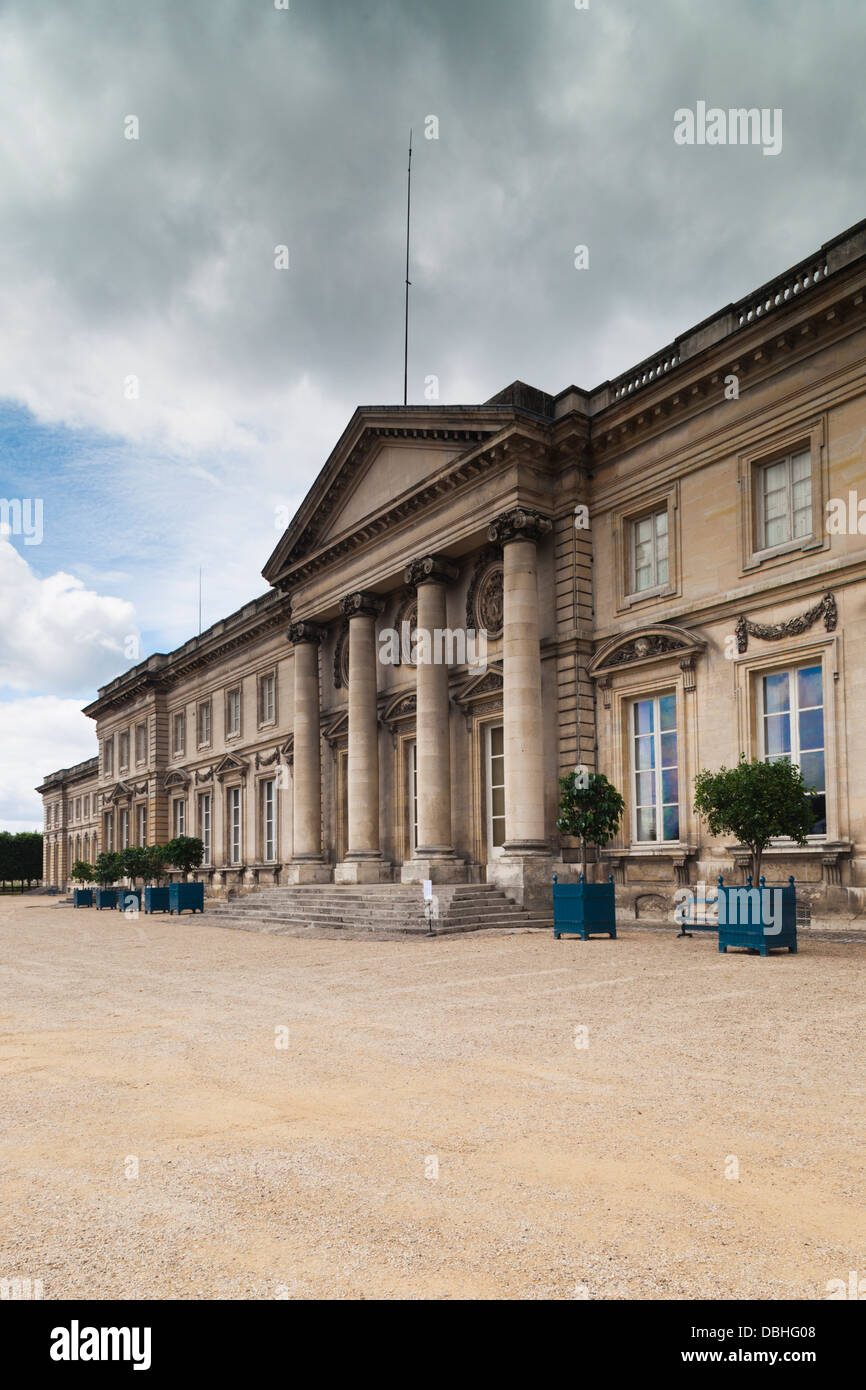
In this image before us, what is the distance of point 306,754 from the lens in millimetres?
30844

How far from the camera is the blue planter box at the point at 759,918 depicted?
1340cm

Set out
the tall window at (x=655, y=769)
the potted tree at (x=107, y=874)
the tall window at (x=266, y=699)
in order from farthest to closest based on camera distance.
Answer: the potted tree at (x=107, y=874) < the tall window at (x=266, y=699) < the tall window at (x=655, y=769)

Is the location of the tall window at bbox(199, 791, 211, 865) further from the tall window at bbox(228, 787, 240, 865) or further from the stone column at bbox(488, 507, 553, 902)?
the stone column at bbox(488, 507, 553, 902)

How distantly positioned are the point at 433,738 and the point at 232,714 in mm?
18170

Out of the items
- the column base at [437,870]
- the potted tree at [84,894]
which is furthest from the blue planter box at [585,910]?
the potted tree at [84,894]

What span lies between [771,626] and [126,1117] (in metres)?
15.0

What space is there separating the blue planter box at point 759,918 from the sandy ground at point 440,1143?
9.30 feet

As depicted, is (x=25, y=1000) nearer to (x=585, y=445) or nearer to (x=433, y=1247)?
(x=433, y=1247)

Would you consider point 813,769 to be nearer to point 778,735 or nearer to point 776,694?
Answer: point 778,735

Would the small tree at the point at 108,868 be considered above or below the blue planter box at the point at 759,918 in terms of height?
below

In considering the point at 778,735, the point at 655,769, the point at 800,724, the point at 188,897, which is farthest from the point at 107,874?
the point at 800,724

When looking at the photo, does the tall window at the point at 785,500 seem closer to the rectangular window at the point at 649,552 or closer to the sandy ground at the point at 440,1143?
the rectangular window at the point at 649,552

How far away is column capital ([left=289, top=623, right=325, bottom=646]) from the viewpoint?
30.9 m

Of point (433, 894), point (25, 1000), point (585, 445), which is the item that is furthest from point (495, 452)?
point (25, 1000)
